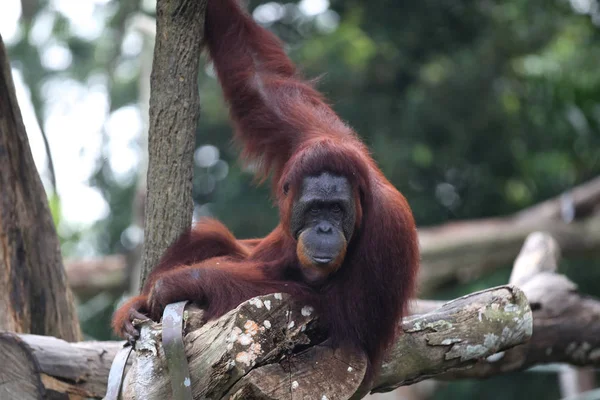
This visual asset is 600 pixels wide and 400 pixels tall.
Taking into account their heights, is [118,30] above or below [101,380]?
above

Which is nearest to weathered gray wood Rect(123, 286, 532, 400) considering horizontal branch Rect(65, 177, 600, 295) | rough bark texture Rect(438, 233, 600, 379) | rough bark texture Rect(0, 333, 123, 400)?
rough bark texture Rect(0, 333, 123, 400)

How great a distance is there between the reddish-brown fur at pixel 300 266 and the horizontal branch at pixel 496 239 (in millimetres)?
4964

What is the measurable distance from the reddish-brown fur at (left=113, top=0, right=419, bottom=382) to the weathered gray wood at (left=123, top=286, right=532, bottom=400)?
0.49 ft

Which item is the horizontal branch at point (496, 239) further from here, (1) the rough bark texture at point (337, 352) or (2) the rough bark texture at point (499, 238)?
(1) the rough bark texture at point (337, 352)

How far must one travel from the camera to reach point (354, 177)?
3.63 metres

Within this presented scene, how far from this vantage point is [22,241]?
4.29 meters

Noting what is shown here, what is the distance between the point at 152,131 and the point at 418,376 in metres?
1.75

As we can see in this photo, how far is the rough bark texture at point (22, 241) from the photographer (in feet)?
13.9

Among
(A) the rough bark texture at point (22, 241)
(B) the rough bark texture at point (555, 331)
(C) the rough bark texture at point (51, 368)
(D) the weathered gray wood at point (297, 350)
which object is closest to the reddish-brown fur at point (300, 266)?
(D) the weathered gray wood at point (297, 350)

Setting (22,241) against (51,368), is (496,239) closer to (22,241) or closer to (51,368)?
(22,241)

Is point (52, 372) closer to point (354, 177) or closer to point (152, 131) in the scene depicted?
point (152, 131)

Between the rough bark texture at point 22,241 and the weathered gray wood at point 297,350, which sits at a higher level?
the rough bark texture at point 22,241

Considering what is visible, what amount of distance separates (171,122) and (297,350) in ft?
4.21

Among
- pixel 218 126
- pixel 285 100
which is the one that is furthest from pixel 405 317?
pixel 218 126
